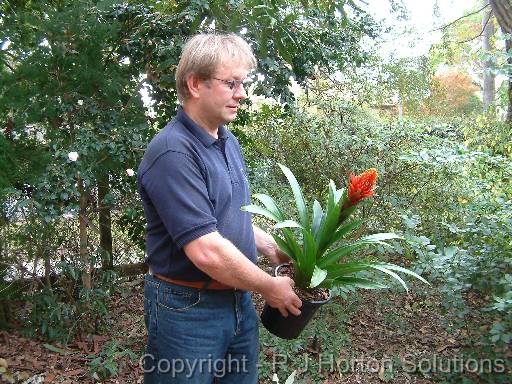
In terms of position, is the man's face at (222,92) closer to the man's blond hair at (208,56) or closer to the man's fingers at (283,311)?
the man's blond hair at (208,56)

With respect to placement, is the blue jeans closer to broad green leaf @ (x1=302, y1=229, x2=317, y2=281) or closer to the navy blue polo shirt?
the navy blue polo shirt

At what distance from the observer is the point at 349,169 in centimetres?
439

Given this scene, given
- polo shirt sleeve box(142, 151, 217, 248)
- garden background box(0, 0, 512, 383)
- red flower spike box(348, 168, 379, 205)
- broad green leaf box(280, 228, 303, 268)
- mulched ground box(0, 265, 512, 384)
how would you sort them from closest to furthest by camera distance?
polo shirt sleeve box(142, 151, 217, 248) → red flower spike box(348, 168, 379, 205) → broad green leaf box(280, 228, 303, 268) → garden background box(0, 0, 512, 383) → mulched ground box(0, 265, 512, 384)

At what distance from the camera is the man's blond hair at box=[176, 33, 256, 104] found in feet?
5.76

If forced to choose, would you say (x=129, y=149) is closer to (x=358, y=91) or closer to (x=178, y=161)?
(x=178, y=161)

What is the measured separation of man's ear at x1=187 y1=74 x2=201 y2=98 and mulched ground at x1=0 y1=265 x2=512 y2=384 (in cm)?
222

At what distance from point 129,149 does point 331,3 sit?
173cm

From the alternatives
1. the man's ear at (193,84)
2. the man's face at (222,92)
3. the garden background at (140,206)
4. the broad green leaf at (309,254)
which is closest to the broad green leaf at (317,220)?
the broad green leaf at (309,254)

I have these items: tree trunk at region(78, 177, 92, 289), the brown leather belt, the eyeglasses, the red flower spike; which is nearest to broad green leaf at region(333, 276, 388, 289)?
the red flower spike

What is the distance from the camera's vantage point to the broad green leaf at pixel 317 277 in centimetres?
177

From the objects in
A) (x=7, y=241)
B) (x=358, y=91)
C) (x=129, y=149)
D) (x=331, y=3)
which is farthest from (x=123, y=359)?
(x=358, y=91)

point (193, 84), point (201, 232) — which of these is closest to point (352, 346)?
point (201, 232)

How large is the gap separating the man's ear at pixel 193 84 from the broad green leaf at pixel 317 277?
2.62 feet

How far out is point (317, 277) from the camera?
1802 mm
